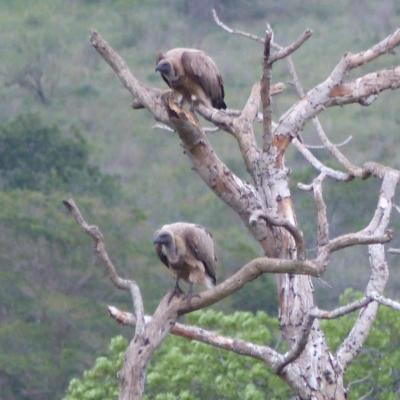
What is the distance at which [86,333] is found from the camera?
25.8 meters

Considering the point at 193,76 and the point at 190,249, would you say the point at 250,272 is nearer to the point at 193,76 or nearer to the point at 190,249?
the point at 190,249

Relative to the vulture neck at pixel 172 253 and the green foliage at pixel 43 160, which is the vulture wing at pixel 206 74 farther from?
the green foliage at pixel 43 160

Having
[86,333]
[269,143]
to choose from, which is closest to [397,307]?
[269,143]

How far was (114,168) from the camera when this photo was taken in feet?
125

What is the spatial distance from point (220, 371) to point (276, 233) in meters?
7.53

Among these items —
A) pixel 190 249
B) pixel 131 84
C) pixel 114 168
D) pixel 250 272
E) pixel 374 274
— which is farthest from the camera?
pixel 114 168

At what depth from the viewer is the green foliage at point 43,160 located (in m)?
32.5

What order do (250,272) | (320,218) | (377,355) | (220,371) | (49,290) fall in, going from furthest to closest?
1. (49,290)
2. (377,355)
3. (220,371)
4. (320,218)
5. (250,272)

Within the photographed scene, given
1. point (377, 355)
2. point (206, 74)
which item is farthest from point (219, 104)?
point (377, 355)

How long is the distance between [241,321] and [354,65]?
740 centimetres

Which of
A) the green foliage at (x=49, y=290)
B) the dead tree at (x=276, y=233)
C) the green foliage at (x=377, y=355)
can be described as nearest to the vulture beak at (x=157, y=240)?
the dead tree at (x=276, y=233)

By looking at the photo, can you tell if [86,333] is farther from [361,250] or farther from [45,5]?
[45,5]

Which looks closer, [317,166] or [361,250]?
[317,166]

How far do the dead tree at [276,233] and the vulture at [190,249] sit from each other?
1.21 feet
